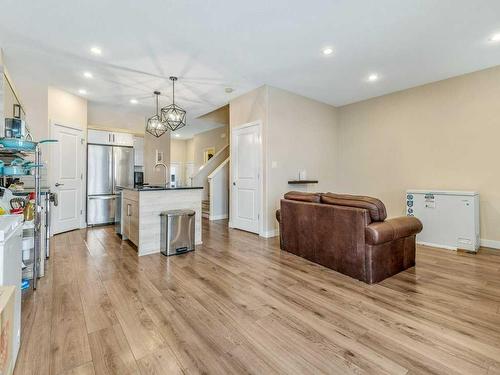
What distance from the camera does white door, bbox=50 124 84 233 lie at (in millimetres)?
4621

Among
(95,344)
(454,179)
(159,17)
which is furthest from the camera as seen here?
(454,179)

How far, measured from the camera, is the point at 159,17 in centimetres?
263

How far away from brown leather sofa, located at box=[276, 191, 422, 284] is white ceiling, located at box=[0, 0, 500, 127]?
1.94 m

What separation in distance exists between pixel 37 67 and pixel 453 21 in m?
5.52

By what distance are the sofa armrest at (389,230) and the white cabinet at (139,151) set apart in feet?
17.5

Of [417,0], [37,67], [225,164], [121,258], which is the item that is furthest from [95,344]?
[225,164]

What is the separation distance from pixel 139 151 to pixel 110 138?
2.22 ft

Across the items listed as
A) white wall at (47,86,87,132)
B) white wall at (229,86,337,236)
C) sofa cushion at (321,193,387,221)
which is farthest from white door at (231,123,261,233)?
white wall at (47,86,87,132)

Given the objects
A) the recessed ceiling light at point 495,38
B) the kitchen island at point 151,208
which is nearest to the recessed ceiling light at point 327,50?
the recessed ceiling light at point 495,38

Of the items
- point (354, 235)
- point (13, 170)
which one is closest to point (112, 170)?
point (13, 170)

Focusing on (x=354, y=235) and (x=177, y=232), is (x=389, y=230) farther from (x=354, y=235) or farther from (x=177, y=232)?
(x=177, y=232)

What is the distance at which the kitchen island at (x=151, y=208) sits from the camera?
344cm

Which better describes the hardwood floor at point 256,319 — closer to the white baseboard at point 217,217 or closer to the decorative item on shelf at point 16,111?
the decorative item on shelf at point 16,111

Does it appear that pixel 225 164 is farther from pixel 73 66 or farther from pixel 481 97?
pixel 481 97
